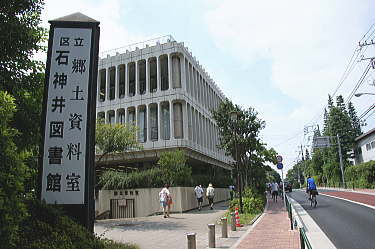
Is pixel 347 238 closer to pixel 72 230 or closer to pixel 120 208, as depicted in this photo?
pixel 72 230

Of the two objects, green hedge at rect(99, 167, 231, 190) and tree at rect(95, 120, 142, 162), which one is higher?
tree at rect(95, 120, 142, 162)

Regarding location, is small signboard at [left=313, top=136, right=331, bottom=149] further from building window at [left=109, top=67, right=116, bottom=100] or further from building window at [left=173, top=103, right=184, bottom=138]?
building window at [left=109, top=67, right=116, bottom=100]

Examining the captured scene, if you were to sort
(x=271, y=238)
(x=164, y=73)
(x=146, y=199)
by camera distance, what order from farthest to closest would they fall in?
1. (x=164, y=73)
2. (x=146, y=199)
3. (x=271, y=238)

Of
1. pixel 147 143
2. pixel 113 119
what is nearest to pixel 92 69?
pixel 147 143

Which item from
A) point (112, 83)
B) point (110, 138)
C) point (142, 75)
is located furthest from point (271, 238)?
point (112, 83)

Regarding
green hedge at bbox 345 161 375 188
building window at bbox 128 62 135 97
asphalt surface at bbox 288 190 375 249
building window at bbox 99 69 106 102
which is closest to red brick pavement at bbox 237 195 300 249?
asphalt surface at bbox 288 190 375 249

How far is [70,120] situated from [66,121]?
0.24 ft

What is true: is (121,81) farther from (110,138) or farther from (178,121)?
(110,138)

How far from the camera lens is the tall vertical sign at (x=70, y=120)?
530 cm

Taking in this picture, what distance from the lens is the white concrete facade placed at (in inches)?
1057

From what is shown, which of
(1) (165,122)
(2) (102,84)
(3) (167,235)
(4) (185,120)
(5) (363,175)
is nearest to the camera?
(3) (167,235)

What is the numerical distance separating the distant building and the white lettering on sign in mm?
41224

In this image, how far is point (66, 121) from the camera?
18.2 ft

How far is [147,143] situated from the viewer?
88.8 feet
